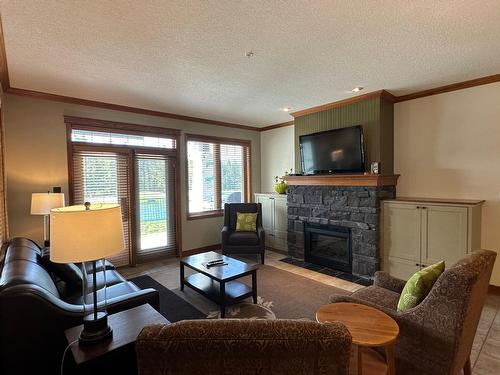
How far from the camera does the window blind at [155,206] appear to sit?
466cm

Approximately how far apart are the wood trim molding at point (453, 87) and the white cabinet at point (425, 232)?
149 centimetres

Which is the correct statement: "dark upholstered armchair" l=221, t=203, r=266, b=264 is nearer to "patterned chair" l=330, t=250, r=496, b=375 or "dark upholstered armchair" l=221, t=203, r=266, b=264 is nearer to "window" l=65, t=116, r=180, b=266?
"window" l=65, t=116, r=180, b=266

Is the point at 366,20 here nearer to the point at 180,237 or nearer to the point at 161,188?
the point at 161,188

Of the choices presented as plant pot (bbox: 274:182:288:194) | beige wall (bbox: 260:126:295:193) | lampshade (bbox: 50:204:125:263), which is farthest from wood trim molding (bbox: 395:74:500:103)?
lampshade (bbox: 50:204:125:263)

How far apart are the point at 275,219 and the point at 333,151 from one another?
6.18 ft

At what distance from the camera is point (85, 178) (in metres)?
4.09

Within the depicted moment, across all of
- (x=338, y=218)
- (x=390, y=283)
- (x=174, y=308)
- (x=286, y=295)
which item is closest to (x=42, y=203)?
(x=174, y=308)

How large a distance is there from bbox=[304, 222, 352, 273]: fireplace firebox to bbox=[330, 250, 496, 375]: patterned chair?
2442 mm

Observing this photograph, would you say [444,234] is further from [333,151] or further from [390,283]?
[333,151]

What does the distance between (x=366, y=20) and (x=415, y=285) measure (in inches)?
78.5

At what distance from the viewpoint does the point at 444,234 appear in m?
3.32

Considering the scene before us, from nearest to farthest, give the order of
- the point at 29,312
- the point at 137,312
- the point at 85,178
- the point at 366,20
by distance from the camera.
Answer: the point at 29,312 → the point at 137,312 → the point at 366,20 → the point at 85,178

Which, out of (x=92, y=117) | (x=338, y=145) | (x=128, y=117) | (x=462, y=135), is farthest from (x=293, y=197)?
(x=92, y=117)

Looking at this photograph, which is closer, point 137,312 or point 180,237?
point 137,312
